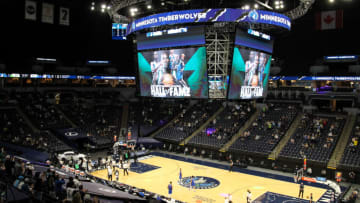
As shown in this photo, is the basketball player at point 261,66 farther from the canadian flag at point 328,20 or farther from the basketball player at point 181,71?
the canadian flag at point 328,20

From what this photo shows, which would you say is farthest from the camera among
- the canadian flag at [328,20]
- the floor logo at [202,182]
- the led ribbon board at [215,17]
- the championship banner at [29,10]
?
the canadian flag at [328,20]

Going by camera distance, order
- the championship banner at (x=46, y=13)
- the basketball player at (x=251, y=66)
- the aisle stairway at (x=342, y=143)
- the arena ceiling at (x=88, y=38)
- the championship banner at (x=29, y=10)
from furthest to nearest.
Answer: the arena ceiling at (x=88, y=38)
the championship banner at (x=46, y=13)
the championship banner at (x=29, y=10)
the aisle stairway at (x=342, y=143)
the basketball player at (x=251, y=66)

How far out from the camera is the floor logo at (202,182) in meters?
24.6

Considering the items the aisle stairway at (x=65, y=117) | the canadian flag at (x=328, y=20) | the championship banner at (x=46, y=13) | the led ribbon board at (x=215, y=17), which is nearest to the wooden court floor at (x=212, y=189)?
the led ribbon board at (x=215, y=17)

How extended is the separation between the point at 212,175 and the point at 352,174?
11545 mm

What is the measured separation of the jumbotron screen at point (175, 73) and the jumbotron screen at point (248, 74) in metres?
1.91

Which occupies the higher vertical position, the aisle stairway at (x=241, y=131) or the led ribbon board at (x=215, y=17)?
the led ribbon board at (x=215, y=17)

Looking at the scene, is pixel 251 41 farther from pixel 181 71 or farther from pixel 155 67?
pixel 155 67

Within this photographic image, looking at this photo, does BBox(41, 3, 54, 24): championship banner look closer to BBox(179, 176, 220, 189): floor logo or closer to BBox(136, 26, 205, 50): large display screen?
BBox(136, 26, 205, 50): large display screen

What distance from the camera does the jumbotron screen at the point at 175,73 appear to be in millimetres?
19484

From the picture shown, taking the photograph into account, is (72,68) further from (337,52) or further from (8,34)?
(337,52)

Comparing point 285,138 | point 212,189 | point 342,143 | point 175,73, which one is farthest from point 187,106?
point 175,73

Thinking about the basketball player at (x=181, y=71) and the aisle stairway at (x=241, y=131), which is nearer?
the basketball player at (x=181, y=71)

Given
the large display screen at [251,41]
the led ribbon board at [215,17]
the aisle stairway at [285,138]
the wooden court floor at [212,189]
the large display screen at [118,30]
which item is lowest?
the wooden court floor at [212,189]
